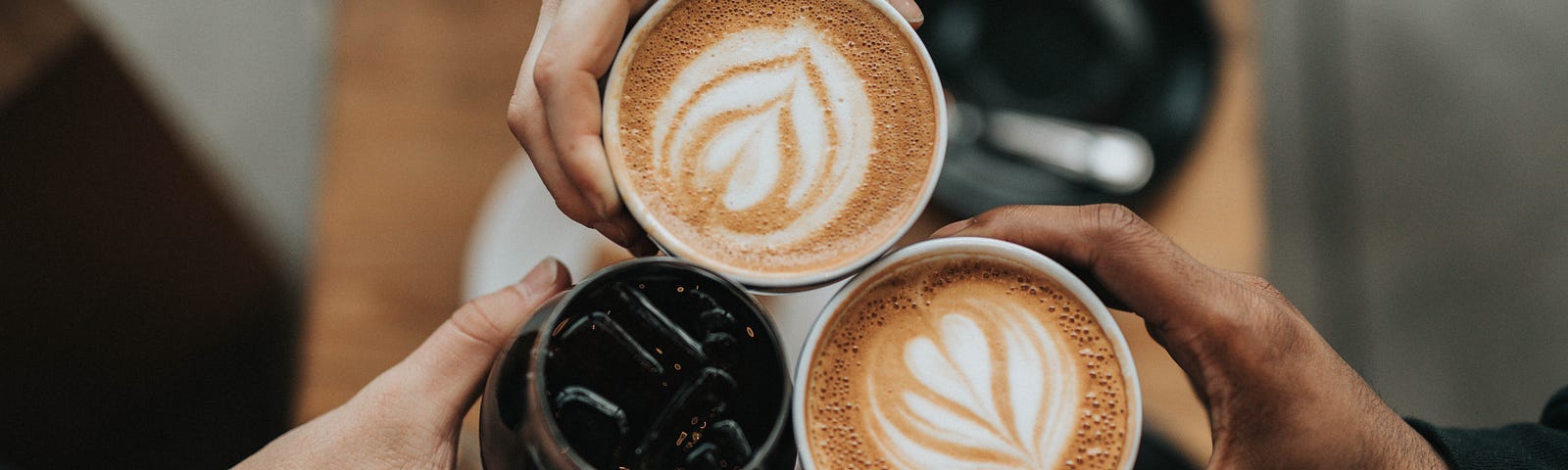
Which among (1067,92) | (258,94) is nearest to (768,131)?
(1067,92)

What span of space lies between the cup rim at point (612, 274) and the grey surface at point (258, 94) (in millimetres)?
1056

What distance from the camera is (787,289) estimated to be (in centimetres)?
65

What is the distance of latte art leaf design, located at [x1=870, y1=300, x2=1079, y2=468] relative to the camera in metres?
0.65

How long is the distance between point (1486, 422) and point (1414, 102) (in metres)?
0.57

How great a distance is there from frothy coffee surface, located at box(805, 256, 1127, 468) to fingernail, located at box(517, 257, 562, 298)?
0.23 metres

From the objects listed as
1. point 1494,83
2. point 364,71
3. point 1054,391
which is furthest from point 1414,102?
point 364,71

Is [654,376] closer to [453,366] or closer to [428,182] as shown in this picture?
[453,366]

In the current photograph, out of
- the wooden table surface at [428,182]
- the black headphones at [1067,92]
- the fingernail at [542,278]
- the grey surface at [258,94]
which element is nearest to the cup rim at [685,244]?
the fingernail at [542,278]

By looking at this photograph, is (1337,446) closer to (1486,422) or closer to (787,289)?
(787,289)

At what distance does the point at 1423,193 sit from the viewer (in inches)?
64.3

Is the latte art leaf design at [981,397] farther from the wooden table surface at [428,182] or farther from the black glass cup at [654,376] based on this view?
the wooden table surface at [428,182]

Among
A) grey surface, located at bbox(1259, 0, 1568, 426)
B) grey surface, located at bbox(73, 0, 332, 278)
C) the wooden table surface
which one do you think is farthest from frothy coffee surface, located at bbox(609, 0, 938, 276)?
grey surface, located at bbox(1259, 0, 1568, 426)

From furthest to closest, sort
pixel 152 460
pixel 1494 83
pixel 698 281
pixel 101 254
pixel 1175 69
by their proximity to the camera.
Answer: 1. pixel 1494 83
2. pixel 152 460
3. pixel 101 254
4. pixel 1175 69
5. pixel 698 281

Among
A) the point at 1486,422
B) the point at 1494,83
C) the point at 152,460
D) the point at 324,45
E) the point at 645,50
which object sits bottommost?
the point at 152,460
